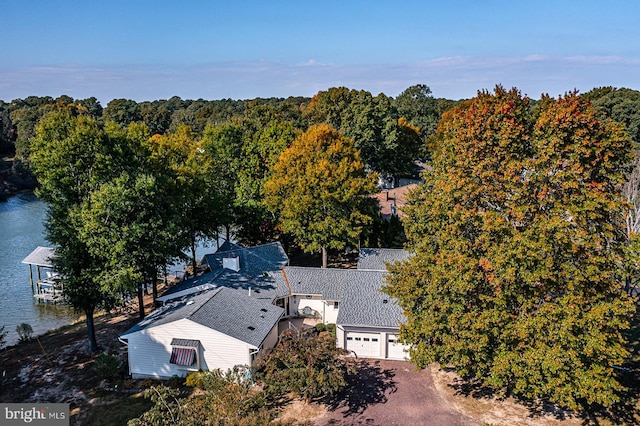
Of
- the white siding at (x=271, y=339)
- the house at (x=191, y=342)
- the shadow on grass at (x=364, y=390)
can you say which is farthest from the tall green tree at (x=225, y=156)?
the shadow on grass at (x=364, y=390)

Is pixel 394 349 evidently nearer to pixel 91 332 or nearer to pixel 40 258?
pixel 91 332

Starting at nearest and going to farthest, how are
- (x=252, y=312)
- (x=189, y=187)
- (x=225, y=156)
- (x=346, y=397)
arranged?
(x=346, y=397)
(x=252, y=312)
(x=189, y=187)
(x=225, y=156)

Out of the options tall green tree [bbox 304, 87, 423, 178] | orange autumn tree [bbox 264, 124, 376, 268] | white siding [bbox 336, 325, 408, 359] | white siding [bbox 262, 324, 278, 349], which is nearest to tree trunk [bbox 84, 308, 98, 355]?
white siding [bbox 262, 324, 278, 349]

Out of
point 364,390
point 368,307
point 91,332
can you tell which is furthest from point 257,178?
point 364,390

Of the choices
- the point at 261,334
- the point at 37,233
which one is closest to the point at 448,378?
the point at 261,334

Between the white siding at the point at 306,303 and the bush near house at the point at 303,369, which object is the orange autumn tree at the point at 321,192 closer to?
the white siding at the point at 306,303

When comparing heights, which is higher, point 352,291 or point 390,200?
point 390,200
